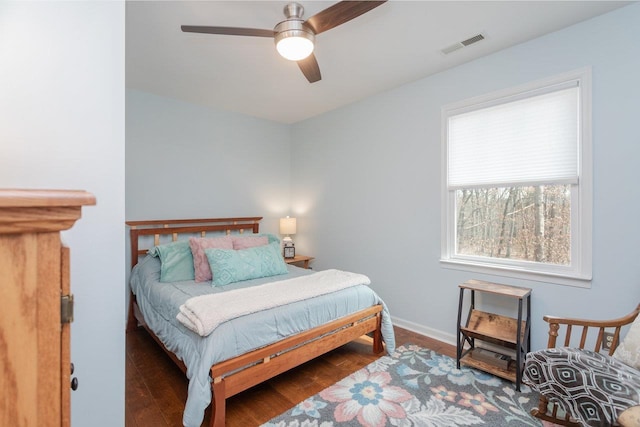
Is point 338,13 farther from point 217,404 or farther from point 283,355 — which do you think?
point 217,404

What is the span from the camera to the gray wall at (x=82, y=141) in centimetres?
104

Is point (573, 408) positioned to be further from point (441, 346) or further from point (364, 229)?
point (364, 229)

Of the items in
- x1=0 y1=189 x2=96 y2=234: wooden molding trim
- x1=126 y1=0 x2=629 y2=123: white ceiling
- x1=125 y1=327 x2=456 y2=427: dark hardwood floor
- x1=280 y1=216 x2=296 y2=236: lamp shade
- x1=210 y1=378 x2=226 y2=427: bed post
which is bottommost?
x1=125 y1=327 x2=456 y2=427: dark hardwood floor

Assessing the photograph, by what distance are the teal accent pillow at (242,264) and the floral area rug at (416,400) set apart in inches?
47.5

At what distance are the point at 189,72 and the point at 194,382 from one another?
2.64m

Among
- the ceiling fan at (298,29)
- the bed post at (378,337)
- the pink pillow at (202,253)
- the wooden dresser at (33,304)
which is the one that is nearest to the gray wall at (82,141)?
the ceiling fan at (298,29)

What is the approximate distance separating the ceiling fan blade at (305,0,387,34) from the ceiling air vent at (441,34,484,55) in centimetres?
121

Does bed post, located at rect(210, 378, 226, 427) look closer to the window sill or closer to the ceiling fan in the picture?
the ceiling fan

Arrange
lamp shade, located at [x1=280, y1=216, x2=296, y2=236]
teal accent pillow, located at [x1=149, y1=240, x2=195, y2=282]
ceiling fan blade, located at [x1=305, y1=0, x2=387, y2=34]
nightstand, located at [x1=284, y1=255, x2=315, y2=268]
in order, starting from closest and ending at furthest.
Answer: ceiling fan blade, located at [x1=305, y1=0, x2=387, y2=34] < teal accent pillow, located at [x1=149, y1=240, x2=195, y2=282] < nightstand, located at [x1=284, y1=255, x2=315, y2=268] < lamp shade, located at [x1=280, y1=216, x2=296, y2=236]

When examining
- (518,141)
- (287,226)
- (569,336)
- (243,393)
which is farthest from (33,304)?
(287,226)

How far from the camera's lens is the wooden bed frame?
1774mm

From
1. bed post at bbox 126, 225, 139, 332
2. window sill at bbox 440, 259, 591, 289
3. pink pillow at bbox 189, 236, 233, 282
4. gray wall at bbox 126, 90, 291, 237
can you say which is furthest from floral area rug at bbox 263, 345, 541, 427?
gray wall at bbox 126, 90, 291, 237

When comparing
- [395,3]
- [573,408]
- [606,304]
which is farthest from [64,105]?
[606,304]

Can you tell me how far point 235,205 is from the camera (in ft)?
13.5
